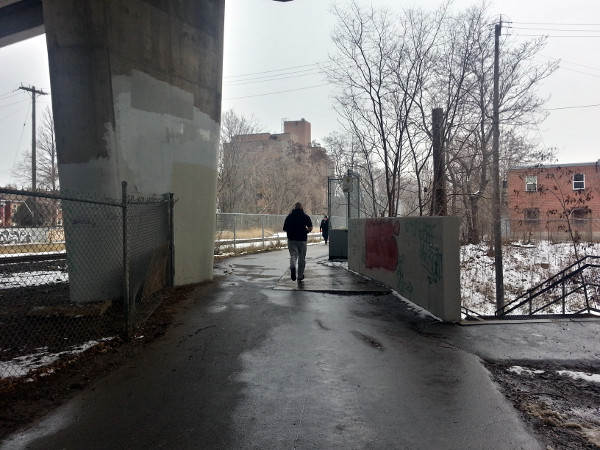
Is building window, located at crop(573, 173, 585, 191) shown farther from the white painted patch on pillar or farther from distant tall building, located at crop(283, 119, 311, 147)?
distant tall building, located at crop(283, 119, 311, 147)

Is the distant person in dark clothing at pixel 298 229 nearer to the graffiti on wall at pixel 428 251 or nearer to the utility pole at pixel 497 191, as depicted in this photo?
the graffiti on wall at pixel 428 251

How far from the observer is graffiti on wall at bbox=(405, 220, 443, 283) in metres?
6.52

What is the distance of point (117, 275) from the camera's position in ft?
24.7

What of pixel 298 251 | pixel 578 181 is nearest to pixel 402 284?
pixel 298 251

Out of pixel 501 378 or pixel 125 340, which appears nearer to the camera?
pixel 501 378

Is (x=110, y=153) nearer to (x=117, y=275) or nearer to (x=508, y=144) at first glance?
(x=117, y=275)

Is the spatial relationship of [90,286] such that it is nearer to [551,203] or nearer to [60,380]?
[60,380]

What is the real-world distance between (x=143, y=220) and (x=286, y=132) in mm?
94237

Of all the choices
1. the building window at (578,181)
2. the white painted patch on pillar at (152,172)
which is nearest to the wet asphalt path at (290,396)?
the white painted patch on pillar at (152,172)

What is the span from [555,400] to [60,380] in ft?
15.1

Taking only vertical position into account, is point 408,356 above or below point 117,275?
below

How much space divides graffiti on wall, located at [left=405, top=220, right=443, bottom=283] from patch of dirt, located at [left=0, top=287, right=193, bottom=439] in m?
4.16

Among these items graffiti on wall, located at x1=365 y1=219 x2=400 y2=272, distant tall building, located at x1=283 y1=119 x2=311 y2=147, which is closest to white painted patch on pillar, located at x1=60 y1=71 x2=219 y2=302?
graffiti on wall, located at x1=365 y1=219 x2=400 y2=272

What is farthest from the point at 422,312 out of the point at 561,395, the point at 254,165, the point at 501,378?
the point at 254,165
